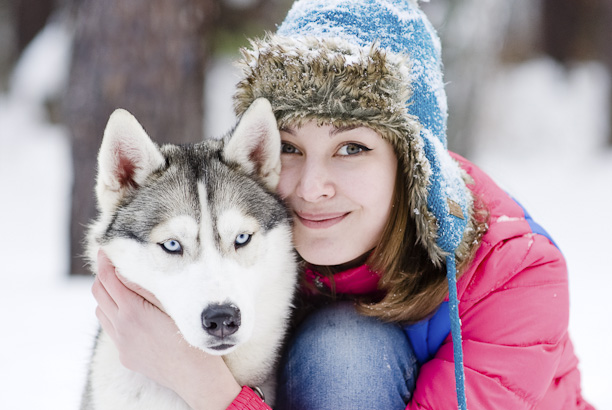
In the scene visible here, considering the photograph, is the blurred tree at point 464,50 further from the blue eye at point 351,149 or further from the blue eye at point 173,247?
the blue eye at point 173,247

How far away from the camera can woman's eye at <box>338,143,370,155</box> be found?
187 cm

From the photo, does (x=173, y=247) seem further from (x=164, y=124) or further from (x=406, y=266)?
(x=164, y=124)

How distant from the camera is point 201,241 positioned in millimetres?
1712

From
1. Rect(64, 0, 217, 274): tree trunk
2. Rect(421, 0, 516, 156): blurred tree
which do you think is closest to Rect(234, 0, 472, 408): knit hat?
Rect(64, 0, 217, 274): tree trunk

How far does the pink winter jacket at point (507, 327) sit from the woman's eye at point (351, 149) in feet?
1.80

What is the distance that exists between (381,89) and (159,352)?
114 cm

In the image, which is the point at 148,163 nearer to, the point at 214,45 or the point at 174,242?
the point at 174,242

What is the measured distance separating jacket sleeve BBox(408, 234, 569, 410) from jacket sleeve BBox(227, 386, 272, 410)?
539mm

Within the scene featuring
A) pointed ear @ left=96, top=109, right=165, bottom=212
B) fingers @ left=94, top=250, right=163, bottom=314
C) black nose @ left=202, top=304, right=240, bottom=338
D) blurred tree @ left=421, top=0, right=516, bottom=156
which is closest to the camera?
black nose @ left=202, top=304, right=240, bottom=338

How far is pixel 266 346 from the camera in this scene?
6.61 ft

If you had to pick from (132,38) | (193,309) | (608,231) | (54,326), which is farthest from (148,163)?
(608,231)

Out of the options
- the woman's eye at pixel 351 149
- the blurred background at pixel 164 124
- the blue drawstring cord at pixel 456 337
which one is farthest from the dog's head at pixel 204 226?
the blurred background at pixel 164 124

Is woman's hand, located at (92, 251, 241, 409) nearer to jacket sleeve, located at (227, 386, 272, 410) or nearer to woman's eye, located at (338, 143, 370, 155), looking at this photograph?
jacket sleeve, located at (227, 386, 272, 410)

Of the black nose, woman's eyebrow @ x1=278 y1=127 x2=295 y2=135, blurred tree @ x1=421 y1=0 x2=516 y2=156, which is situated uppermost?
blurred tree @ x1=421 y1=0 x2=516 y2=156
